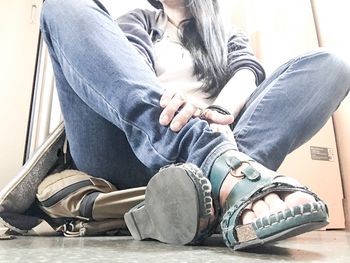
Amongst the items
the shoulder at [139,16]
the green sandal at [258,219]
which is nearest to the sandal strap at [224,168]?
the green sandal at [258,219]

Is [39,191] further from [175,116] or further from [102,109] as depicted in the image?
[175,116]

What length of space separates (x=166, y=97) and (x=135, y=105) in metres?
0.04

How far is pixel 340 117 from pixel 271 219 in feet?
4.11

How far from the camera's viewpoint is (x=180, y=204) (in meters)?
0.43

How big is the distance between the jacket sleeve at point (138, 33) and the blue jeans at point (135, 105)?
17cm

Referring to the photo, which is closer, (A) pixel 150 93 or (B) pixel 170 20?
(A) pixel 150 93

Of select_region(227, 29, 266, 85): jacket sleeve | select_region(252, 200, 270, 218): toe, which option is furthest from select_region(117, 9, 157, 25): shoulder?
select_region(252, 200, 270, 218): toe

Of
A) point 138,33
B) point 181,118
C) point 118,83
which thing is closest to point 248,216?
point 181,118

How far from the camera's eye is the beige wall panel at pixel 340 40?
145cm

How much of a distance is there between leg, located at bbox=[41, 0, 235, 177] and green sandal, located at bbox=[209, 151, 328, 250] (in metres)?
0.03

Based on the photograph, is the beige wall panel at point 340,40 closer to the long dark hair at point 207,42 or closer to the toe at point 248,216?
the long dark hair at point 207,42

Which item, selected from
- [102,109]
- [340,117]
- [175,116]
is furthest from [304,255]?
[340,117]

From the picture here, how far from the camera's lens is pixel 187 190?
427 millimetres

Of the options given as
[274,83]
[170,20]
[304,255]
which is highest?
[170,20]
